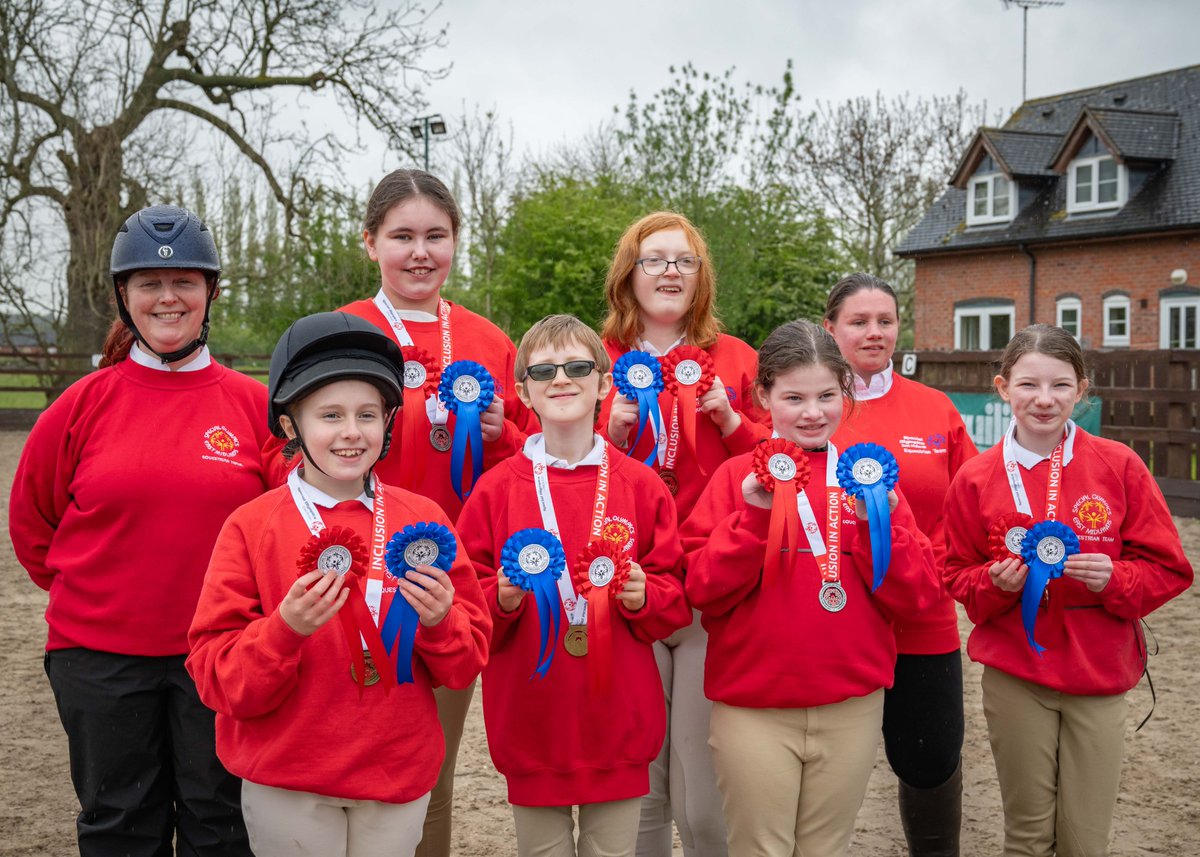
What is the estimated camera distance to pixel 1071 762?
3.22 meters

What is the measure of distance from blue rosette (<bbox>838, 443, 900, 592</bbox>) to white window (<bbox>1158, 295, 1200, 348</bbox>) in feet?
73.3

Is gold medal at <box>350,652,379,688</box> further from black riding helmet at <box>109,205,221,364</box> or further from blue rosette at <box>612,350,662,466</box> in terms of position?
blue rosette at <box>612,350,662,466</box>

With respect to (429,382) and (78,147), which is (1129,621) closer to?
(429,382)

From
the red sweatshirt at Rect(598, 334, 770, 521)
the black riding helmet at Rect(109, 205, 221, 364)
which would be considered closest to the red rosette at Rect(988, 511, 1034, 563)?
the red sweatshirt at Rect(598, 334, 770, 521)

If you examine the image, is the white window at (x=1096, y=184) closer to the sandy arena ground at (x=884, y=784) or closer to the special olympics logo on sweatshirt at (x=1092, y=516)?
the sandy arena ground at (x=884, y=784)

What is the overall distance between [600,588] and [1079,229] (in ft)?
79.7

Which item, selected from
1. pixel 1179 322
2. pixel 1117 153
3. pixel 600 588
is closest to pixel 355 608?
pixel 600 588

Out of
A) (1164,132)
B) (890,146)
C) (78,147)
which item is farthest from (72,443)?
(890,146)

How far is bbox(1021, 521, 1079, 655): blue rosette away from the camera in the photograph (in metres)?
3.06

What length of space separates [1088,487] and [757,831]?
4.76 ft

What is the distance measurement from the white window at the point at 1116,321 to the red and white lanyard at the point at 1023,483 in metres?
22.8

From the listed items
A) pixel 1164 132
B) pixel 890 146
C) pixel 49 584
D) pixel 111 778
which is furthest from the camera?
pixel 890 146

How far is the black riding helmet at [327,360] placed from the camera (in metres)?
2.57

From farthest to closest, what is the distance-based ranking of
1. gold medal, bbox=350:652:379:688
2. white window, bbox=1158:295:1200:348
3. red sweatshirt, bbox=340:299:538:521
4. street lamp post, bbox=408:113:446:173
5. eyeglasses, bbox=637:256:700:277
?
white window, bbox=1158:295:1200:348, street lamp post, bbox=408:113:446:173, eyeglasses, bbox=637:256:700:277, red sweatshirt, bbox=340:299:538:521, gold medal, bbox=350:652:379:688
